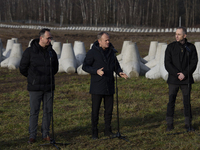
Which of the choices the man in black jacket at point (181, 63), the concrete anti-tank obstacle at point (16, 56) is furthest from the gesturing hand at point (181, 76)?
the concrete anti-tank obstacle at point (16, 56)

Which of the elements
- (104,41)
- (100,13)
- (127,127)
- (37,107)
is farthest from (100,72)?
(100,13)

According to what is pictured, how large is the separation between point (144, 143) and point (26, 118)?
2.94 m

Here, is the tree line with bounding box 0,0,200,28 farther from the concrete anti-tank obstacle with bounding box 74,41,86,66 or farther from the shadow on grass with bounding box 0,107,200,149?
the shadow on grass with bounding box 0,107,200,149

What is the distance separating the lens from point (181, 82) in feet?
17.1

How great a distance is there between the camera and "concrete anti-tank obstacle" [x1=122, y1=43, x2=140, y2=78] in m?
11.9

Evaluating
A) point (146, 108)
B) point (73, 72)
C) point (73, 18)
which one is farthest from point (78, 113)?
point (73, 18)

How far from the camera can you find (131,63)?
40.1 ft

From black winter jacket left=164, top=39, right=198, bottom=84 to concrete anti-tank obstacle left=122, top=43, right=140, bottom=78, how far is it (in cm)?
659

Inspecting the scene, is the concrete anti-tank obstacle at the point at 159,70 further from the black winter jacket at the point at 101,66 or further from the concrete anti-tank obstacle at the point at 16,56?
the black winter jacket at the point at 101,66

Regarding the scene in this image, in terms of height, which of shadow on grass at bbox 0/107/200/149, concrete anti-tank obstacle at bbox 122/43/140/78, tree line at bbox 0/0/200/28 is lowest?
shadow on grass at bbox 0/107/200/149

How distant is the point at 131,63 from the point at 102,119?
232 inches

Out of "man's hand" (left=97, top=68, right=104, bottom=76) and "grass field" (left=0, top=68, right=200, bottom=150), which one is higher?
"man's hand" (left=97, top=68, right=104, bottom=76)

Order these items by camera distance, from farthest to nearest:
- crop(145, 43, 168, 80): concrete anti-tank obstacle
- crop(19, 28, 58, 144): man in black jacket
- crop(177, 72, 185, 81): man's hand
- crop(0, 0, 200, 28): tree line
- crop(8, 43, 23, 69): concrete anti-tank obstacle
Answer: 1. crop(0, 0, 200, 28): tree line
2. crop(8, 43, 23, 69): concrete anti-tank obstacle
3. crop(145, 43, 168, 80): concrete anti-tank obstacle
4. crop(177, 72, 185, 81): man's hand
5. crop(19, 28, 58, 144): man in black jacket

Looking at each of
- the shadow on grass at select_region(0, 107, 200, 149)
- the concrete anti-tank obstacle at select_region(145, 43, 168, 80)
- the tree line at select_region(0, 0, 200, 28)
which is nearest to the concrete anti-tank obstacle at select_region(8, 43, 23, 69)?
the concrete anti-tank obstacle at select_region(145, 43, 168, 80)
